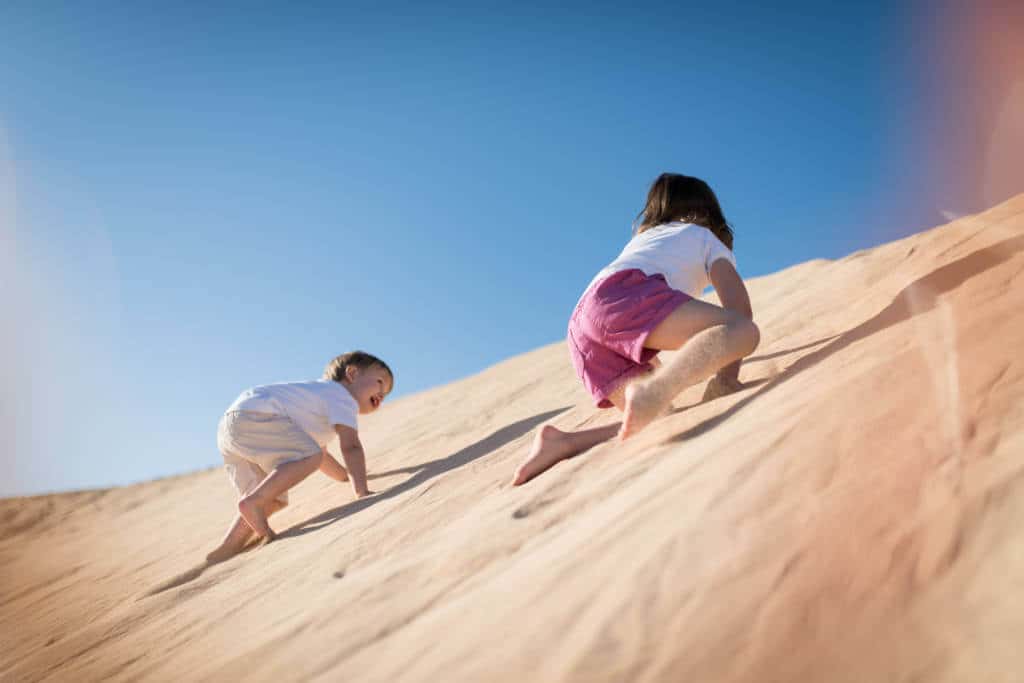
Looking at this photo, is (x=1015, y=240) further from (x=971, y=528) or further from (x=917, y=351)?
(x=971, y=528)

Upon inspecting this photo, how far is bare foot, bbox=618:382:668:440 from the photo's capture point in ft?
6.50

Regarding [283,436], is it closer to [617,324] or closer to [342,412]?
[342,412]

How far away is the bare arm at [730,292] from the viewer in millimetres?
2365

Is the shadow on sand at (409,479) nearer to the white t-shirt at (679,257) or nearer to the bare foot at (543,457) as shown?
the bare foot at (543,457)

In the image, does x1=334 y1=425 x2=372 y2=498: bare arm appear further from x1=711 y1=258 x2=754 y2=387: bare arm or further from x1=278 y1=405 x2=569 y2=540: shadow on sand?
x1=711 y1=258 x2=754 y2=387: bare arm

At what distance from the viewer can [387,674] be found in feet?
4.11

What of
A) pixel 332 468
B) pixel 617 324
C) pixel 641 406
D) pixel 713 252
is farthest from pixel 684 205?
pixel 332 468

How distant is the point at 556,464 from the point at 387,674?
1.17 meters

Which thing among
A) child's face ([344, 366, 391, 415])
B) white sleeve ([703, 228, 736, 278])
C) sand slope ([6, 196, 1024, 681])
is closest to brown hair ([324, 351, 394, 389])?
child's face ([344, 366, 391, 415])

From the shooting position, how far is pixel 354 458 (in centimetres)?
367

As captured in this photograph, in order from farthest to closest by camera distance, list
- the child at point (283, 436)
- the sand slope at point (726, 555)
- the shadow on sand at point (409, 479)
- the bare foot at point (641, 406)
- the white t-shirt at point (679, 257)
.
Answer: the child at point (283, 436), the shadow on sand at point (409, 479), the white t-shirt at point (679, 257), the bare foot at point (641, 406), the sand slope at point (726, 555)

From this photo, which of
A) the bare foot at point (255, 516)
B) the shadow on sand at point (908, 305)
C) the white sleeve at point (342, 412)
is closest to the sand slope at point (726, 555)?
the shadow on sand at point (908, 305)

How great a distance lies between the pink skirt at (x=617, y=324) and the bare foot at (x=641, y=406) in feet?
1.22

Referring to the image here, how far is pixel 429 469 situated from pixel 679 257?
2043 mm
